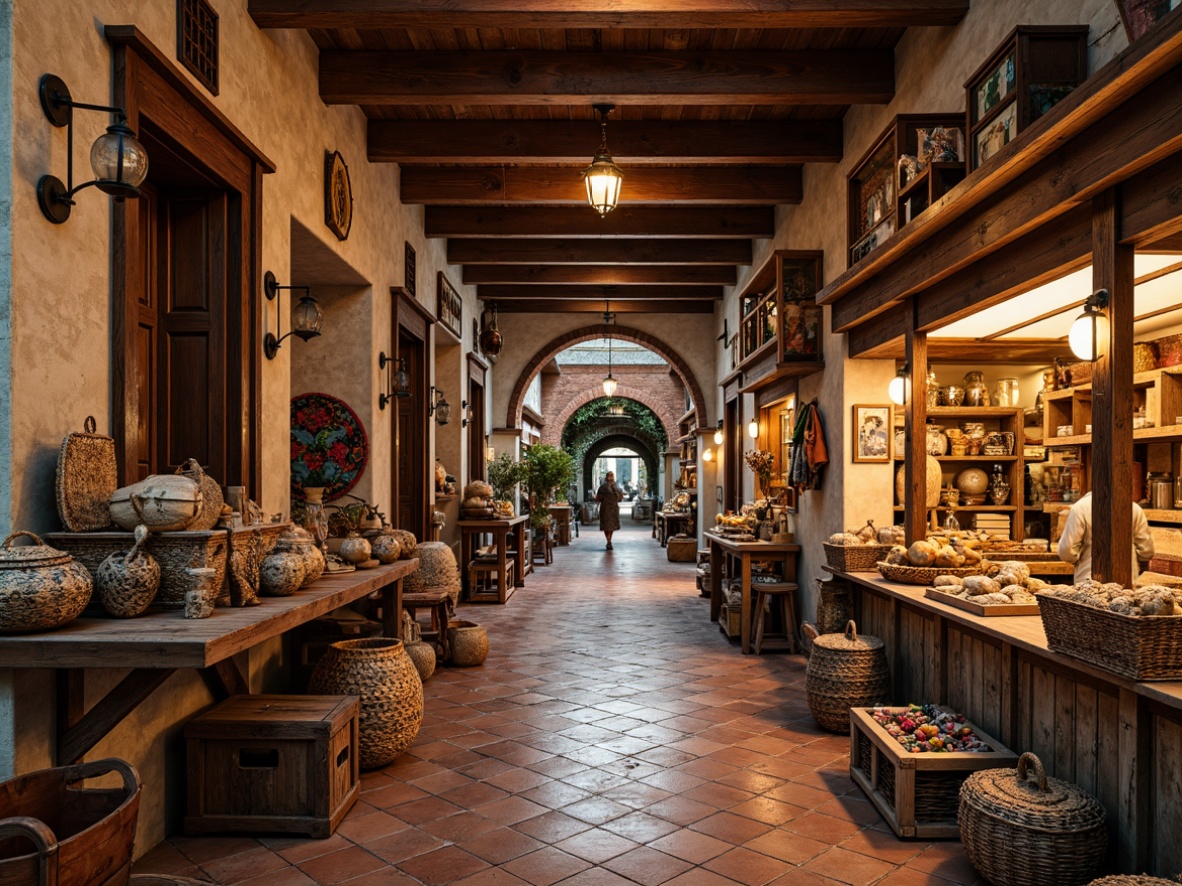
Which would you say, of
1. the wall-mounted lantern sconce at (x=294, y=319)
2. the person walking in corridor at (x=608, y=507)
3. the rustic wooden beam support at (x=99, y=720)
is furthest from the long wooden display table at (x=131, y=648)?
the person walking in corridor at (x=608, y=507)

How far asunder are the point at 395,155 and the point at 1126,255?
198 inches

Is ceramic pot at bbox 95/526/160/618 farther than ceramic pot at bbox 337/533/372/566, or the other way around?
ceramic pot at bbox 337/533/372/566

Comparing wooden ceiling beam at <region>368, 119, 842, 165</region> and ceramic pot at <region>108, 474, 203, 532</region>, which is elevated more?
wooden ceiling beam at <region>368, 119, 842, 165</region>

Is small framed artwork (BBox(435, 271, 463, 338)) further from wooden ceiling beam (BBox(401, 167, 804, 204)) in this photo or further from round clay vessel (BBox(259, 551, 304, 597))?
round clay vessel (BBox(259, 551, 304, 597))

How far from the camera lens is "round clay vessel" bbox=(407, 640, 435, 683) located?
5.63 meters

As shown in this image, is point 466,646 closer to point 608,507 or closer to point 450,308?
point 450,308

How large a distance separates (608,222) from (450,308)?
214 cm

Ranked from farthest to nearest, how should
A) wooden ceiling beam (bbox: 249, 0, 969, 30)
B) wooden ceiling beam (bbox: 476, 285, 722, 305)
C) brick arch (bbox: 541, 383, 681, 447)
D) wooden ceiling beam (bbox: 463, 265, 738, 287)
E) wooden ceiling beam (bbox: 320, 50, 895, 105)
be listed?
brick arch (bbox: 541, 383, 681, 447) < wooden ceiling beam (bbox: 476, 285, 722, 305) < wooden ceiling beam (bbox: 463, 265, 738, 287) < wooden ceiling beam (bbox: 320, 50, 895, 105) < wooden ceiling beam (bbox: 249, 0, 969, 30)

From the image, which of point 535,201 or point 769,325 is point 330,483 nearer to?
point 535,201

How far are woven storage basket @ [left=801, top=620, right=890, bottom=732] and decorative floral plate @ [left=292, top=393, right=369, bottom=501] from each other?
341 cm

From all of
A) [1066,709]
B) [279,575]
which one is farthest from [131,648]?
[1066,709]

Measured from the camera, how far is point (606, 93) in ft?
17.1

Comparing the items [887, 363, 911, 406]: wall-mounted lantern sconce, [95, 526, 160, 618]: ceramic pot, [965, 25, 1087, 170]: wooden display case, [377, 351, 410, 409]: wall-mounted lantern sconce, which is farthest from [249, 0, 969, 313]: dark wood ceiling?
[95, 526, 160, 618]: ceramic pot

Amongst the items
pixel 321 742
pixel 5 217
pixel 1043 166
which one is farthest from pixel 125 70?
pixel 1043 166
